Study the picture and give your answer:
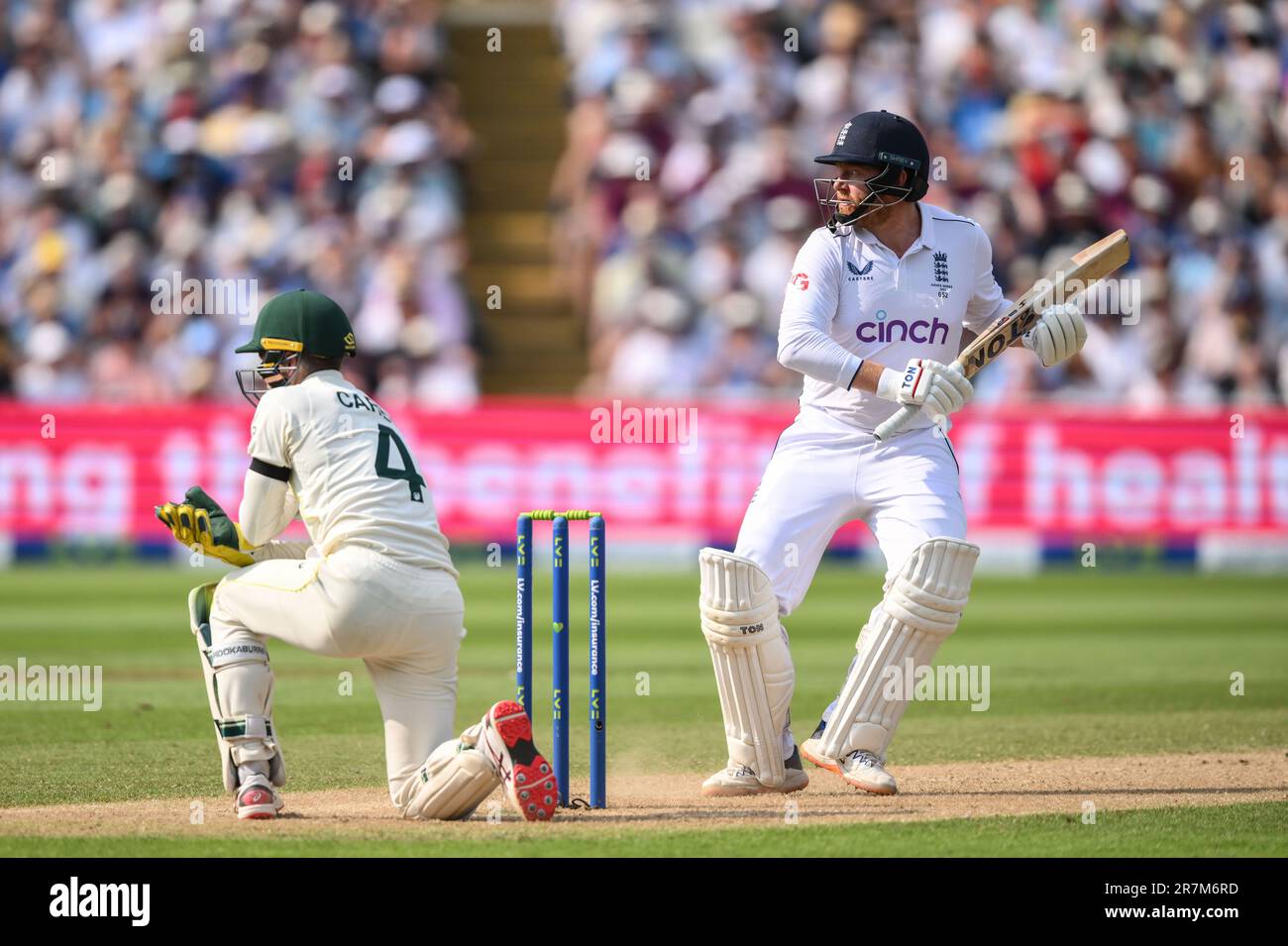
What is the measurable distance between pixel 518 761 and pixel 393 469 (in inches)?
41.7

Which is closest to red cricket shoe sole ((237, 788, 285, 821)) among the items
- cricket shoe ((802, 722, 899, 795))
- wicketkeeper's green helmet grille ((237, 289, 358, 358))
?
wicketkeeper's green helmet grille ((237, 289, 358, 358))

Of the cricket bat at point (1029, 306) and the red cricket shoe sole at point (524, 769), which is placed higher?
the cricket bat at point (1029, 306)

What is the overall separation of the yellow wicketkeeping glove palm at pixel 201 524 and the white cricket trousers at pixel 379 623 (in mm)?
134

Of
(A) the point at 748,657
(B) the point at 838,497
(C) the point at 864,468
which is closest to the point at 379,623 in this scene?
(A) the point at 748,657

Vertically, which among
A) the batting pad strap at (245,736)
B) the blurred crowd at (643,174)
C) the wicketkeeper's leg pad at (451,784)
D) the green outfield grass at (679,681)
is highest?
the blurred crowd at (643,174)

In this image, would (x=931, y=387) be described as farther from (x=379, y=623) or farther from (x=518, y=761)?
(x=379, y=623)

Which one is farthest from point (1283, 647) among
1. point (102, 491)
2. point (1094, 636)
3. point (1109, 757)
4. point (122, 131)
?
point (122, 131)

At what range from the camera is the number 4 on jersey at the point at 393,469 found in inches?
259

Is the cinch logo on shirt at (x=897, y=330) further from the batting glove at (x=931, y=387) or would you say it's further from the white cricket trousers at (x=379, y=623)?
the white cricket trousers at (x=379, y=623)

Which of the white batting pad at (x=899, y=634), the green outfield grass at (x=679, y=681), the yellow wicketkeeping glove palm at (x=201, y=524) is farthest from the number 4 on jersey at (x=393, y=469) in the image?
the white batting pad at (x=899, y=634)

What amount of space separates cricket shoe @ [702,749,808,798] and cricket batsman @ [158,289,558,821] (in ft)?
2.95

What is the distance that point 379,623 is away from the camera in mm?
6402

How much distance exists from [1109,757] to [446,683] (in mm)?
3194

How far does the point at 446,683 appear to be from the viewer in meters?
6.71
